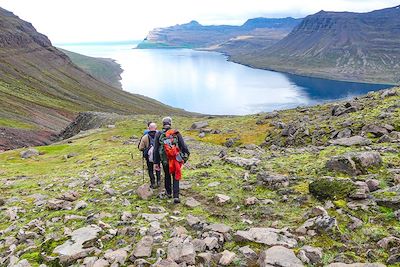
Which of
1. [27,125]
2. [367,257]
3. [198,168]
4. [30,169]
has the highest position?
[367,257]

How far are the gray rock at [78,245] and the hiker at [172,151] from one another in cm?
387

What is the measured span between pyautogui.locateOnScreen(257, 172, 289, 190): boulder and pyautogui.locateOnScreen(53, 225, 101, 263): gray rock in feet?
23.8

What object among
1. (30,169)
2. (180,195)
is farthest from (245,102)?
(180,195)

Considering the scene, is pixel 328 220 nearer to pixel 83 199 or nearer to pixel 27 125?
pixel 83 199

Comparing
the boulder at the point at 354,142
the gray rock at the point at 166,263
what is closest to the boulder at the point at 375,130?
the boulder at the point at 354,142

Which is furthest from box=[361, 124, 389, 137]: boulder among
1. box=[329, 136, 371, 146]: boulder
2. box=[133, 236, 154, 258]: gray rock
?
box=[133, 236, 154, 258]: gray rock

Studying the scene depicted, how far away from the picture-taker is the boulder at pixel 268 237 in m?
10.5

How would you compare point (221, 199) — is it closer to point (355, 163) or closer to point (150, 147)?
point (150, 147)

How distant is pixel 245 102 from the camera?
196 metres

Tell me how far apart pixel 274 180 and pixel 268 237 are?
17.8 ft

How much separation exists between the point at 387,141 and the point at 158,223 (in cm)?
1607

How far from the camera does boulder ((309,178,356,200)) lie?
13.1m

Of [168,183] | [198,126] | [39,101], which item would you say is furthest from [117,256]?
A: [39,101]

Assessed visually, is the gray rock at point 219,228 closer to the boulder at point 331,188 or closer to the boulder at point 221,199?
the boulder at point 221,199
